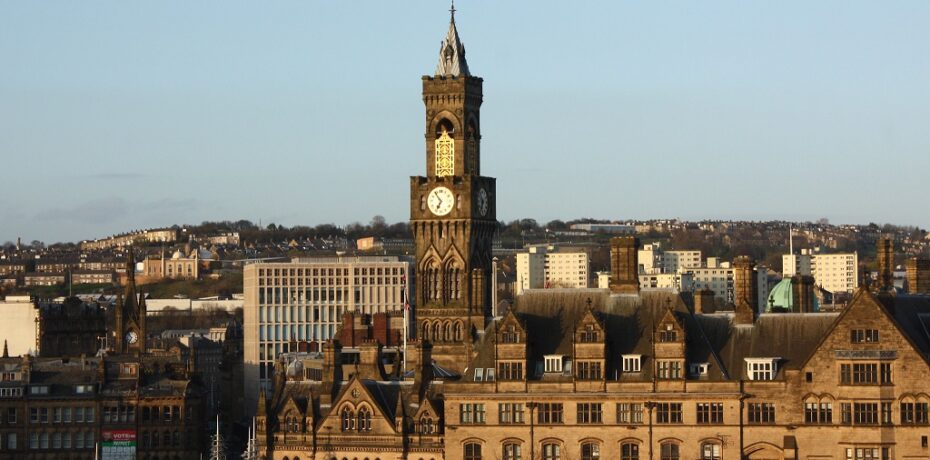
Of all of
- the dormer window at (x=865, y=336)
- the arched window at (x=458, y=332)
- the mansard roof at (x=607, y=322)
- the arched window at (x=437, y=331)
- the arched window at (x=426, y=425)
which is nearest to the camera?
the dormer window at (x=865, y=336)

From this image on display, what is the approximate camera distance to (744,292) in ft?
396

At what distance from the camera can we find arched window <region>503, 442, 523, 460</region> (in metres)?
119

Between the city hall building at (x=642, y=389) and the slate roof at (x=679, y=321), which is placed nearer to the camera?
the city hall building at (x=642, y=389)

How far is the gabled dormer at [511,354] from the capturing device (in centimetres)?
11944

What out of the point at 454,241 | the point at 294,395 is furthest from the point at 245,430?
the point at 294,395

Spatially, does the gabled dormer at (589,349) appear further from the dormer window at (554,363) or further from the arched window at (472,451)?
the arched window at (472,451)

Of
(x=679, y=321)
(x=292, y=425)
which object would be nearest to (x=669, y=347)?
(x=679, y=321)

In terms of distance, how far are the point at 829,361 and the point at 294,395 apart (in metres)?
29.3

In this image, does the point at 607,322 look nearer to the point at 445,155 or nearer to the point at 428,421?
the point at 428,421

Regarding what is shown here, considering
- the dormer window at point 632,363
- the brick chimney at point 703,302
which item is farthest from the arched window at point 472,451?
the brick chimney at point 703,302

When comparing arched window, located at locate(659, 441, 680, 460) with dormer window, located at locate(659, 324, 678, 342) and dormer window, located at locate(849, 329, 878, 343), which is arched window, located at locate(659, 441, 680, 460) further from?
dormer window, located at locate(849, 329, 878, 343)

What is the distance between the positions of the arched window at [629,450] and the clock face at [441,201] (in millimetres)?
30490

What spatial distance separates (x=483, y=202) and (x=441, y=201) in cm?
284

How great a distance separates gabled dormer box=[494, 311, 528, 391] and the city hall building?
0.23ft
